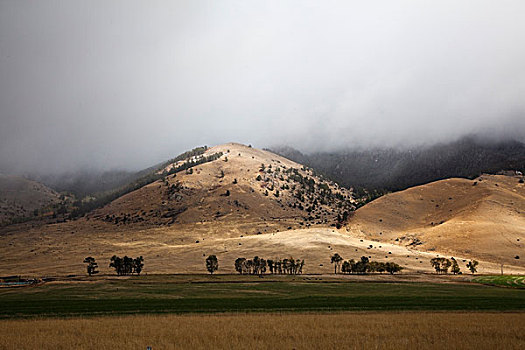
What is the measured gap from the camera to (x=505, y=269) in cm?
13300

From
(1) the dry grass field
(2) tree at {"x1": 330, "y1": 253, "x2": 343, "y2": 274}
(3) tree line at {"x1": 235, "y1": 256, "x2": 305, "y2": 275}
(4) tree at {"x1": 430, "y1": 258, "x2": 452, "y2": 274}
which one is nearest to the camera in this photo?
(1) the dry grass field

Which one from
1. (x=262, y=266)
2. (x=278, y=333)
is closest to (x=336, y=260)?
(x=262, y=266)

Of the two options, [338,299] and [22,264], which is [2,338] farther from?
[22,264]

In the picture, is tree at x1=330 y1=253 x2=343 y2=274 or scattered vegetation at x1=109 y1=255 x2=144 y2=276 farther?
tree at x1=330 y1=253 x2=343 y2=274

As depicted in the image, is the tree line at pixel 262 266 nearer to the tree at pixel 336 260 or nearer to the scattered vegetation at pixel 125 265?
the tree at pixel 336 260

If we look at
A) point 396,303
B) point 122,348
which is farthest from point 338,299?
point 122,348

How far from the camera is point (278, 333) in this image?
31.7m

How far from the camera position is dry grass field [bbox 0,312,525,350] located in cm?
2727

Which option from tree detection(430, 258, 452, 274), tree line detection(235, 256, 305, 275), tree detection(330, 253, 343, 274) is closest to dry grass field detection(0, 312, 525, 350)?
tree line detection(235, 256, 305, 275)

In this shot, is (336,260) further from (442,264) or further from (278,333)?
(278,333)

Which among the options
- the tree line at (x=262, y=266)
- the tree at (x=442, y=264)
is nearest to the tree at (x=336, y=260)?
the tree line at (x=262, y=266)

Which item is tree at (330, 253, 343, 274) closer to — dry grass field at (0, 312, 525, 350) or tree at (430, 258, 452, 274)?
tree at (430, 258, 452, 274)

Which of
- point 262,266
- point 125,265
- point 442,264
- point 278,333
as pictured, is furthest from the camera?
point 442,264

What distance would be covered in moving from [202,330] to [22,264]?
159m
